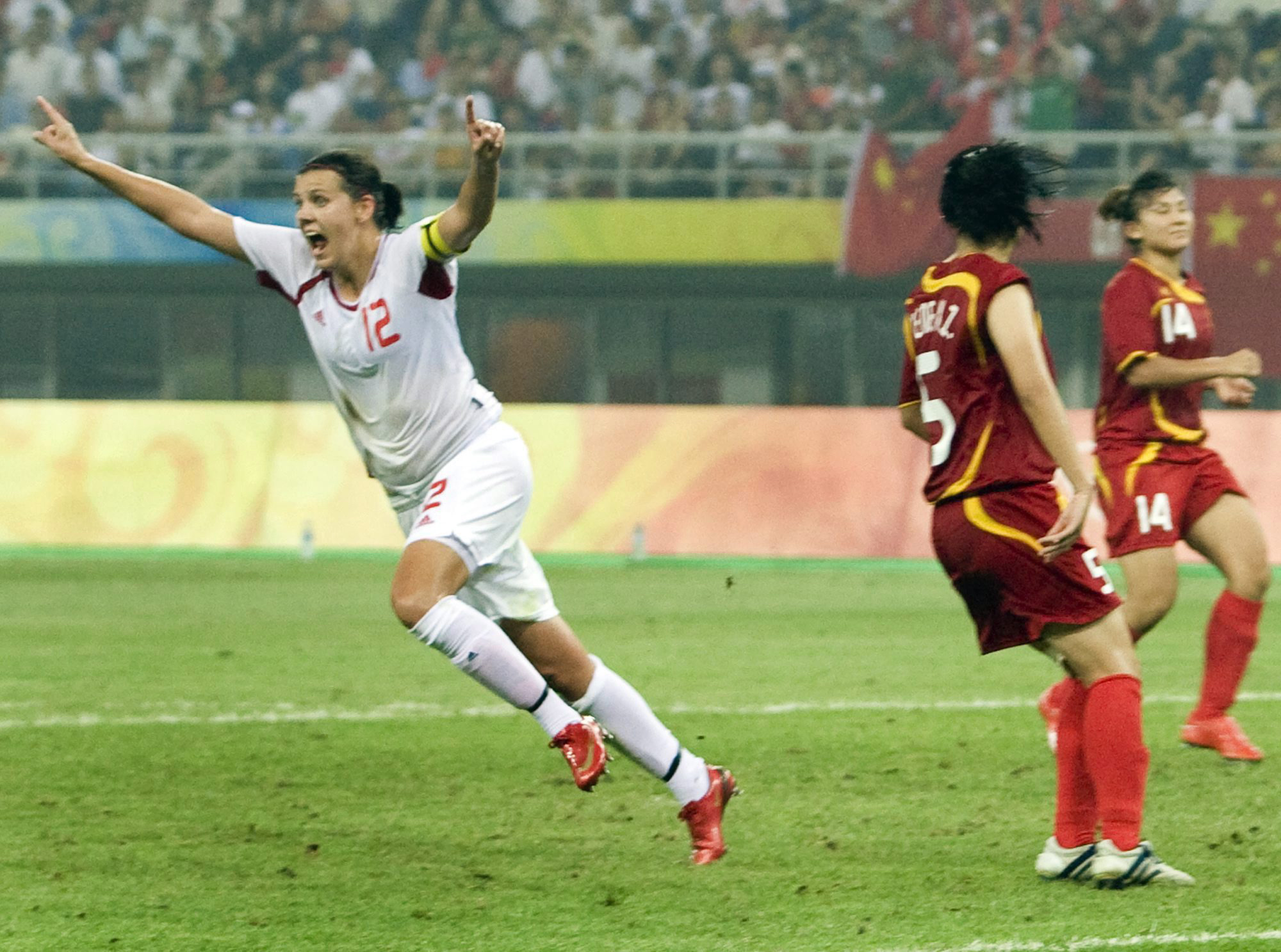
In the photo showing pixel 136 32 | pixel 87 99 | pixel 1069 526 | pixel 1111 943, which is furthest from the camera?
pixel 136 32

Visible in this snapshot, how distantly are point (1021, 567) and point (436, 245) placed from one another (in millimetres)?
1837

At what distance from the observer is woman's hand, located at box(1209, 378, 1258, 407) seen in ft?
21.5

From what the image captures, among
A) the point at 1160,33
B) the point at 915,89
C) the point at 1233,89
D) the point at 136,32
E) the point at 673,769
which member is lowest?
the point at 673,769

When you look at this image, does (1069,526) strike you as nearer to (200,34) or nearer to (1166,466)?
(1166,466)

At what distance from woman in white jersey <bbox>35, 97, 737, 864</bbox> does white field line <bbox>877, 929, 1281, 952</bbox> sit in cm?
112

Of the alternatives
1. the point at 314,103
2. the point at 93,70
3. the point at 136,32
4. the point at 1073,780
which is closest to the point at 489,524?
the point at 1073,780

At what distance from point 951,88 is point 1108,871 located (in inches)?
736

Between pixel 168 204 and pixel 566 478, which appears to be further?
pixel 566 478

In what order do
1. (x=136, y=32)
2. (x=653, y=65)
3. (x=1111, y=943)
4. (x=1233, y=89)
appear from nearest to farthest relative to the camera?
(x=1111, y=943) → (x=1233, y=89) → (x=653, y=65) → (x=136, y=32)

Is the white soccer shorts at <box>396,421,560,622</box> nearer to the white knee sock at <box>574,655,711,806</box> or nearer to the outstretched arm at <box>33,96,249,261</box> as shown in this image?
the white knee sock at <box>574,655,711,806</box>

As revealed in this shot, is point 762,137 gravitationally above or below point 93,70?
below

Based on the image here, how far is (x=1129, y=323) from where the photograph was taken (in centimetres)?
693

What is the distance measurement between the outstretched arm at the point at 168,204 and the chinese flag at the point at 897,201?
15898 millimetres

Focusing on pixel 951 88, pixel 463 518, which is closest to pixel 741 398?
pixel 951 88
